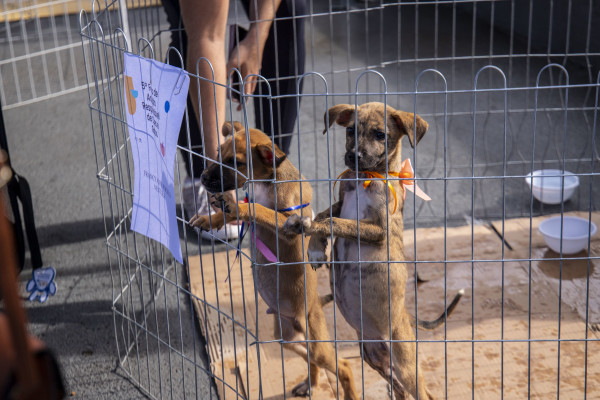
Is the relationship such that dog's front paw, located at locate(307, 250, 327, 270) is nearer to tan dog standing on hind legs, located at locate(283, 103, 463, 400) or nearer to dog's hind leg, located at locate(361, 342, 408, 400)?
tan dog standing on hind legs, located at locate(283, 103, 463, 400)

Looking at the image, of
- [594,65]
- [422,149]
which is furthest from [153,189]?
[594,65]

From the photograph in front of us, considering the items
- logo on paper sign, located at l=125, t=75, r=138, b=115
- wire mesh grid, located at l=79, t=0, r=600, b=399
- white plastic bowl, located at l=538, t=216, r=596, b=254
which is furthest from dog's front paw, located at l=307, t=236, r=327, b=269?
white plastic bowl, located at l=538, t=216, r=596, b=254

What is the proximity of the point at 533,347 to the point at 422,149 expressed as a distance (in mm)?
2164

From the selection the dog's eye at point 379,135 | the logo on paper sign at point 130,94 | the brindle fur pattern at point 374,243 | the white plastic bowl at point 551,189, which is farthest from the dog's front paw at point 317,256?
the white plastic bowl at point 551,189

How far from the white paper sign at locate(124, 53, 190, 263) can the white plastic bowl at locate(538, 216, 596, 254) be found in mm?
2060

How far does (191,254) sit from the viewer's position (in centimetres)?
377

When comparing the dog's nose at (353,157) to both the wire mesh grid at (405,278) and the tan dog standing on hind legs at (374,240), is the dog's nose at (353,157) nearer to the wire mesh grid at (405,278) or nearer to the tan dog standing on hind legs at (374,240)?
the tan dog standing on hind legs at (374,240)

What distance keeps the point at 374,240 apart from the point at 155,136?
2.58 feet

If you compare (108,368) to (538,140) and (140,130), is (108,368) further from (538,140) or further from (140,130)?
(538,140)

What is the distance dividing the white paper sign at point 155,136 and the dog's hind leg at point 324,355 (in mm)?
601

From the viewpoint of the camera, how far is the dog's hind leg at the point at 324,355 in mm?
2467

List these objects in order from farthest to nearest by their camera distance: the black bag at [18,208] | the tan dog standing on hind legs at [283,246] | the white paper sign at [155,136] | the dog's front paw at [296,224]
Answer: the black bag at [18,208] < the tan dog standing on hind legs at [283,246] < the dog's front paw at [296,224] < the white paper sign at [155,136]

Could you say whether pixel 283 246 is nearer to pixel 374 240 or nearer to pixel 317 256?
pixel 317 256

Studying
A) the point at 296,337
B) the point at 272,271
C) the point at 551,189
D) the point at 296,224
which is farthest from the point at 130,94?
the point at 551,189
